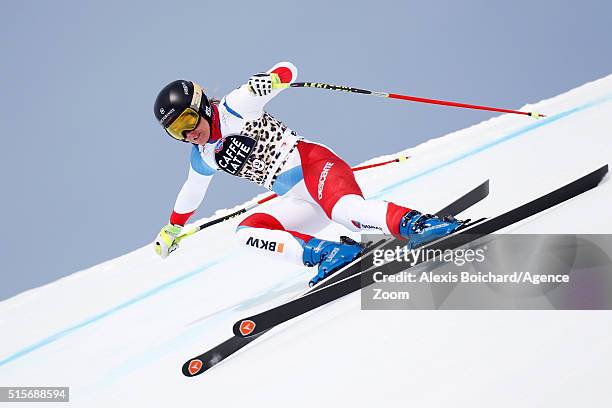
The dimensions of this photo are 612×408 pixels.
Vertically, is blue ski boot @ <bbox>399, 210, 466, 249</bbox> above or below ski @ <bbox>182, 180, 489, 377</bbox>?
above

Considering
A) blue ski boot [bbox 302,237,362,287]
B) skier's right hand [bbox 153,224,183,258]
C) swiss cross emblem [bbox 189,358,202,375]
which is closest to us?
swiss cross emblem [bbox 189,358,202,375]

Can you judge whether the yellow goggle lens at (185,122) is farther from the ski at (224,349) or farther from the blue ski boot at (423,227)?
the blue ski boot at (423,227)

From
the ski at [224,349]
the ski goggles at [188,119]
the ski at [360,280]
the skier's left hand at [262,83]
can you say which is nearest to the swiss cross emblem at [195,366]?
the ski at [224,349]

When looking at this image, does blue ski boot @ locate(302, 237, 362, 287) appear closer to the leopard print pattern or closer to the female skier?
the female skier

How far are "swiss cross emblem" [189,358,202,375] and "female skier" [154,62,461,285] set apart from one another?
1.92 ft

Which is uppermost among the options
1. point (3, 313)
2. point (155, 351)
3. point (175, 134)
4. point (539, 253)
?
point (3, 313)

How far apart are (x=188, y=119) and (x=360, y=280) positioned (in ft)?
3.22

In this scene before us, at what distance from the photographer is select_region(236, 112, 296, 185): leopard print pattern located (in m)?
3.26

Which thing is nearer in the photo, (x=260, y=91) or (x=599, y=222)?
(x=599, y=222)

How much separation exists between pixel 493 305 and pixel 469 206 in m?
1.36

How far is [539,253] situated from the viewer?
263cm

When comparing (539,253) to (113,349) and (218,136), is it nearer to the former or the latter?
(218,136)

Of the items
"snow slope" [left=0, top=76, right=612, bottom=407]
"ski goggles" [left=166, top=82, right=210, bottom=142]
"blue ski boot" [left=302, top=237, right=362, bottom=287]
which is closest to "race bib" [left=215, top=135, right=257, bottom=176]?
"ski goggles" [left=166, top=82, right=210, bottom=142]

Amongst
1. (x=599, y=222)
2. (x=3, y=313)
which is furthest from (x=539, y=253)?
(x=3, y=313)
